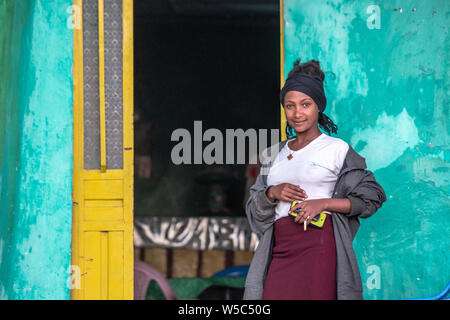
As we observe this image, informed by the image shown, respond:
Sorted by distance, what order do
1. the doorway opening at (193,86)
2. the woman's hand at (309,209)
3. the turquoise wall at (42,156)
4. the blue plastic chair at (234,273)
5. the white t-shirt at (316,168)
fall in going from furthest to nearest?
the doorway opening at (193,86), the blue plastic chair at (234,273), the turquoise wall at (42,156), the white t-shirt at (316,168), the woman's hand at (309,209)

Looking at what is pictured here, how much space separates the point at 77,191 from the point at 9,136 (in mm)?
592

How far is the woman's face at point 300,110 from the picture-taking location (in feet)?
8.87

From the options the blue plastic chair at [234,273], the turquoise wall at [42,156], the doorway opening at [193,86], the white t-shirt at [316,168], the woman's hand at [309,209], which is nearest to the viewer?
the woman's hand at [309,209]

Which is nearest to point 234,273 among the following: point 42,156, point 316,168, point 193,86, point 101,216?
point 101,216

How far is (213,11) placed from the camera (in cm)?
805

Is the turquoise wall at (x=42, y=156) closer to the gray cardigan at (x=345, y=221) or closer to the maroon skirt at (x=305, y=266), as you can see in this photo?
the gray cardigan at (x=345, y=221)

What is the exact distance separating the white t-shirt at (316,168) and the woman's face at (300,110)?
0.33ft

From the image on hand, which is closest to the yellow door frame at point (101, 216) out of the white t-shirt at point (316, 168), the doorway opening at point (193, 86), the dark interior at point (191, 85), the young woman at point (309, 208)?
the young woman at point (309, 208)

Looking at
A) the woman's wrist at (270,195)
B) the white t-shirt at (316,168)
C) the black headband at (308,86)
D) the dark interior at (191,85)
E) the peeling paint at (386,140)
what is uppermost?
the dark interior at (191,85)

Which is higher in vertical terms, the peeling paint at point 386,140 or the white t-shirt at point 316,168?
the peeling paint at point 386,140

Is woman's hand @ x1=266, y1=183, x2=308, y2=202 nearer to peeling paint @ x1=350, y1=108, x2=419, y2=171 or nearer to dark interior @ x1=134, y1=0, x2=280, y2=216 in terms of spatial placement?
peeling paint @ x1=350, y1=108, x2=419, y2=171

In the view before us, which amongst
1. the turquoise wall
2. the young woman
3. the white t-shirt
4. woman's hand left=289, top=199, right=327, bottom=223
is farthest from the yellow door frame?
woman's hand left=289, top=199, right=327, bottom=223

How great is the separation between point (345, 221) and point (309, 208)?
0.71ft

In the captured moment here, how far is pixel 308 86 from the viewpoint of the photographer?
8.84 feet
